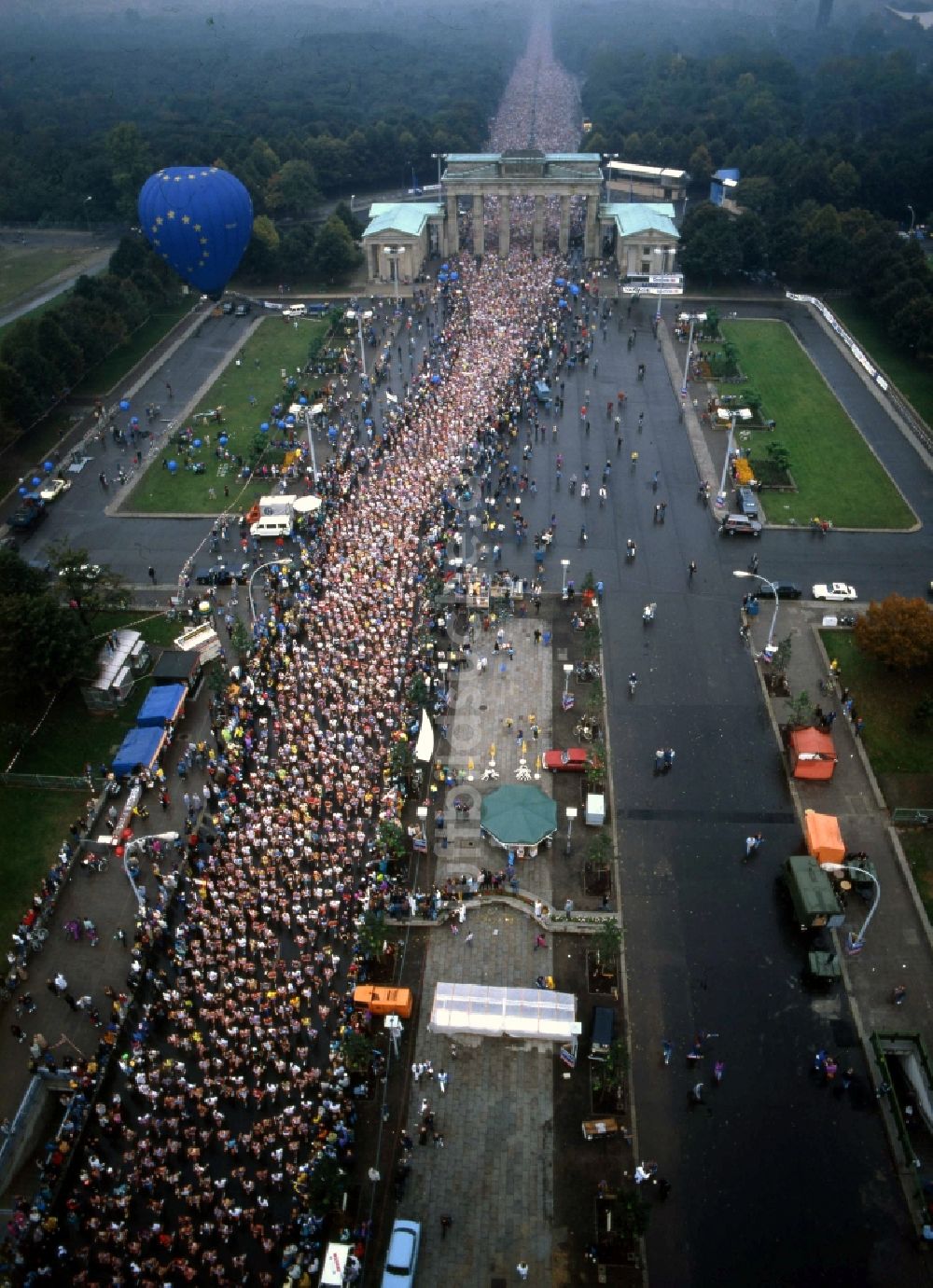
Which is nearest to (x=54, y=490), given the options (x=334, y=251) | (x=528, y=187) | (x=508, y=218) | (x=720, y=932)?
(x=334, y=251)

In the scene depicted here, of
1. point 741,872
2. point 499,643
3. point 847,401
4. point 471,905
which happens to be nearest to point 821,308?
point 847,401

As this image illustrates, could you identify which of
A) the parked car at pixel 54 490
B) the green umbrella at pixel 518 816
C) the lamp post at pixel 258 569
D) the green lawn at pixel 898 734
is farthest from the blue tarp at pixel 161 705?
the green lawn at pixel 898 734

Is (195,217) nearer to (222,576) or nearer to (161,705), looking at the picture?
(222,576)

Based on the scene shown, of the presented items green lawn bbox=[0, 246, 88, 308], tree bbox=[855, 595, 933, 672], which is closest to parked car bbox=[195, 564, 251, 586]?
tree bbox=[855, 595, 933, 672]

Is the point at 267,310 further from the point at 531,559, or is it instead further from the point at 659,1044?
the point at 659,1044

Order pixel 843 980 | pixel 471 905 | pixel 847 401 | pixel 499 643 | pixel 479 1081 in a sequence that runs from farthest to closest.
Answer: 1. pixel 847 401
2. pixel 499 643
3. pixel 471 905
4. pixel 843 980
5. pixel 479 1081

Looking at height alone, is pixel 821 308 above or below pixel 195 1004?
above
